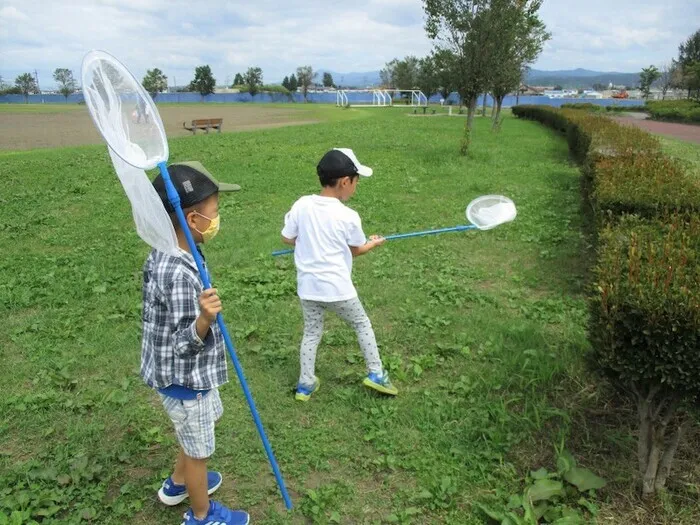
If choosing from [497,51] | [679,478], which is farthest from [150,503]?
[497,51]

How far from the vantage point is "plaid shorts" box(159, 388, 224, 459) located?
229 cm

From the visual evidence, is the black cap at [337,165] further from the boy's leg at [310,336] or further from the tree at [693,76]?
the tree at [693,76]

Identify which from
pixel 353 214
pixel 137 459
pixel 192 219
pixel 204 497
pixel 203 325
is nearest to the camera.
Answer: pixel 203 325

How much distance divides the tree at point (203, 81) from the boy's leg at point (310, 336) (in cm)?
8940

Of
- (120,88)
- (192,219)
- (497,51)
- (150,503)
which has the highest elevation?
(497,51)

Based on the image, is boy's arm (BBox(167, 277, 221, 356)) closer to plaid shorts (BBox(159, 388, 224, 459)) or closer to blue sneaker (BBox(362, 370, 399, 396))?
plaid shorts (BBox(159, 388, 224, 459))

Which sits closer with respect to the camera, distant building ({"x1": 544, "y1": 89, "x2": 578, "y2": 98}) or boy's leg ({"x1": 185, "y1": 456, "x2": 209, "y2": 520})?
boy's leg ({"x1": 185, "y1": 456, "x2": 209, "y2": 520})

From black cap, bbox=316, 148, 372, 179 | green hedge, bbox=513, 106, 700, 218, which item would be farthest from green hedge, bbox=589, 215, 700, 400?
green hedge, bbox=513, 106, 700, 218

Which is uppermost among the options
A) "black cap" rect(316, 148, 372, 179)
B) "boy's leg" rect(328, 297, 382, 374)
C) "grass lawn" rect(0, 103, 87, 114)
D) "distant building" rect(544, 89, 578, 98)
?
"distant building" rect(544, 89, 578, 98)

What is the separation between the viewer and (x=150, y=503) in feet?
8.82

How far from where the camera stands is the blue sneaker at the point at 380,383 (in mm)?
3477

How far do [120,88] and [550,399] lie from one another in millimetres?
2817

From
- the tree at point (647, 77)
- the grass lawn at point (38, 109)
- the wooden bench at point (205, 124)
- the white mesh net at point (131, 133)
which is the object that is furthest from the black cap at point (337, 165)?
the tree at point (647, 77)

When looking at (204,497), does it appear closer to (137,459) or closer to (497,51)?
(137,459)
